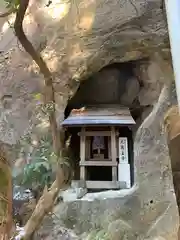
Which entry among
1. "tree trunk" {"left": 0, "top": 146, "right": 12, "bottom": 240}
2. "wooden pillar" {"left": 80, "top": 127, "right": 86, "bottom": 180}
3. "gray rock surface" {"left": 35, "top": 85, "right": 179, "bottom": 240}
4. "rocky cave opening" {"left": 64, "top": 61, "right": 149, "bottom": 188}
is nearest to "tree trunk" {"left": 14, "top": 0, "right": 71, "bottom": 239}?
"tree trunk" {"left": 0, "top": 146, "right": 12, "bottom": 240}

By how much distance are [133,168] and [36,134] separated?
1.10 meters

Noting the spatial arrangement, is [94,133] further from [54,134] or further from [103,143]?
[54,134]

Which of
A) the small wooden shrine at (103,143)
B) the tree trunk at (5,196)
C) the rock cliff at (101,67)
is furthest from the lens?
the small wooden shrine at (103,143)

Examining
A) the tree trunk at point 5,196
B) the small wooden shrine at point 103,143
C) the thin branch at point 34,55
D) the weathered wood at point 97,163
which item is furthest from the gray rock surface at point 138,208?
the tree trunk at point 5,196

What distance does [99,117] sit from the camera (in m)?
3.76

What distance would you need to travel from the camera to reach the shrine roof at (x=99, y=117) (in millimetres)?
3646

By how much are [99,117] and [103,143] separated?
30cm

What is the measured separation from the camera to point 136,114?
4.25 metres

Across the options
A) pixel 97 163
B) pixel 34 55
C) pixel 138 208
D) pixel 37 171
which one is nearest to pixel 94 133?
pixel 97 163

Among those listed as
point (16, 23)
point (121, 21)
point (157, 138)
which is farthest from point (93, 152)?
point (16, 23)

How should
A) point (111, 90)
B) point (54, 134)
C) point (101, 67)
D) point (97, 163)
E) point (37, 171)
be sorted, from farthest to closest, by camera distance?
point (111, 90)
point (101, 67)
point (97, 163)
point (37, 171)
point (54, 134)

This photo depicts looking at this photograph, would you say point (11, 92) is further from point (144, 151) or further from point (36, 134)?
point (144, 151)

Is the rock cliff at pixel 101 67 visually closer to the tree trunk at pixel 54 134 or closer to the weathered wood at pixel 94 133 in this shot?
the weathered wood at pixel 94 133

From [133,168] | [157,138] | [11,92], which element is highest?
[11,92]
